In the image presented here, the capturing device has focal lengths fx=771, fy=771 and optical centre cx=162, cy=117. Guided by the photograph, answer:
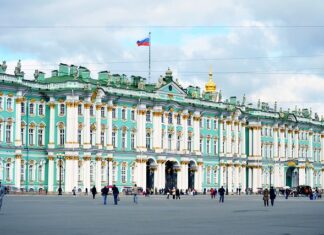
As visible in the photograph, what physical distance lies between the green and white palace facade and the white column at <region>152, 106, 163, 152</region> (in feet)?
0.44

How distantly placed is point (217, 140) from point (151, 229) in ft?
295

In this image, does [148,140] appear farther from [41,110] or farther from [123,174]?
[41,110]

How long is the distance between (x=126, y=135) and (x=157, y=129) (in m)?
5.18

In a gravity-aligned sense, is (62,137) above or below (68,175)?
above

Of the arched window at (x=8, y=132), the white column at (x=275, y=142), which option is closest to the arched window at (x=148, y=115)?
the arched window at (x=8, y=132)

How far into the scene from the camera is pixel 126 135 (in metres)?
99.3

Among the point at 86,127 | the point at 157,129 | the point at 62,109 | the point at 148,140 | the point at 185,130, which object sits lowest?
the point at 148,140

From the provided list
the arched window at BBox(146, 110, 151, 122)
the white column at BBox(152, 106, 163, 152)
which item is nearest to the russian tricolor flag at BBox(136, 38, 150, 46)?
the white column at BBox(152, 106, 163, 152)

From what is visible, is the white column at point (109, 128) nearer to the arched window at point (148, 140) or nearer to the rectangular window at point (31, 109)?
the arched window at point (148, 140)

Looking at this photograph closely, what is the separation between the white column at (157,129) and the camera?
102188mm

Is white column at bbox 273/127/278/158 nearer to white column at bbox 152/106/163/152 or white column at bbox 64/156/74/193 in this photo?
white column at bbox 152/106/163/152

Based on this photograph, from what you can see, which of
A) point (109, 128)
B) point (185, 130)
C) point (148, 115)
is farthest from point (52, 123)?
point (185, 130)

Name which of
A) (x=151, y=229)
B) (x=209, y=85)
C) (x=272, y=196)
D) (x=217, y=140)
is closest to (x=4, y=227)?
(x=151, y=229)

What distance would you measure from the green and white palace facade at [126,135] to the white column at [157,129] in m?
0.13
